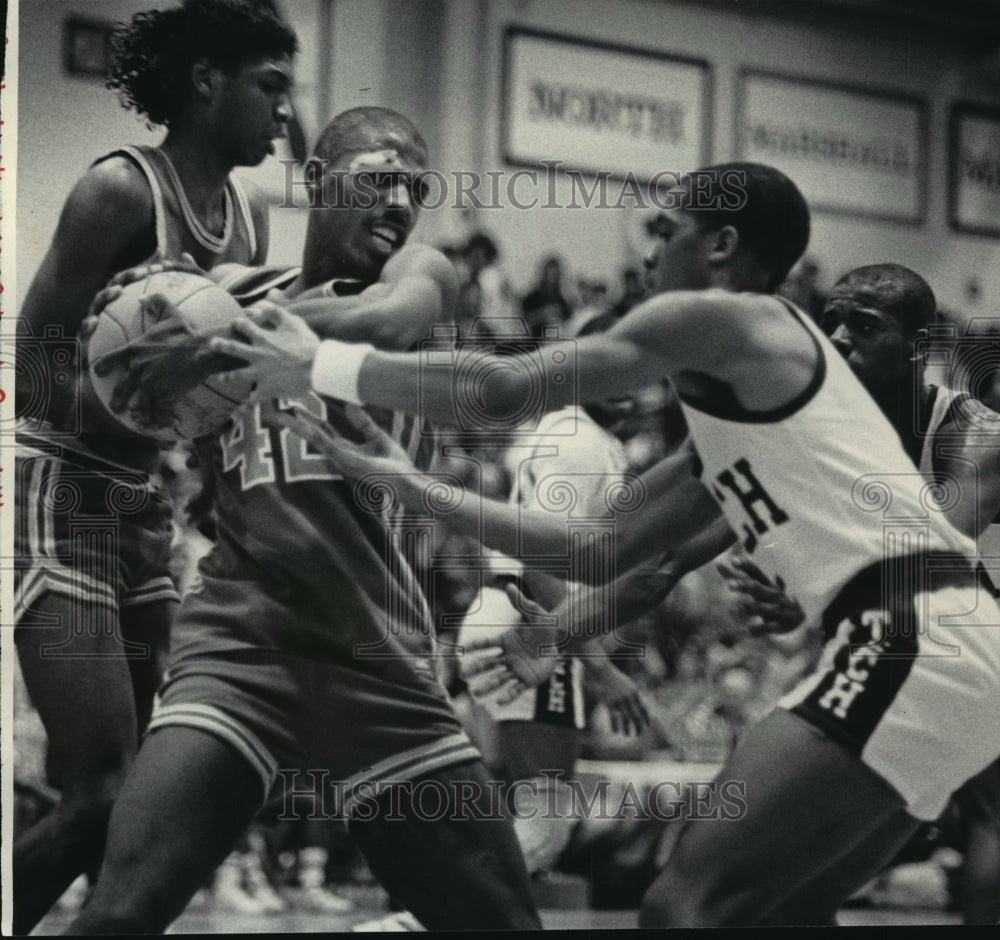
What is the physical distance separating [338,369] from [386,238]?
1.15ft

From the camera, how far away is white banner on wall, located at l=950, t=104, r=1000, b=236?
11.8 feet

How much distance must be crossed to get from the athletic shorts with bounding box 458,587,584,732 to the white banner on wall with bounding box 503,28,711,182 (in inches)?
41.9

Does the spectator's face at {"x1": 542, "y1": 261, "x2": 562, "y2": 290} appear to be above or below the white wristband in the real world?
above

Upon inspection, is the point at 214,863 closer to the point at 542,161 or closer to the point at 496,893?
the point at 496,893

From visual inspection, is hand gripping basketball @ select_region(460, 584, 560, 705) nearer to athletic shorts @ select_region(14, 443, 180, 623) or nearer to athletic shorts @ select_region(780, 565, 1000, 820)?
athletic shorts @ select_region(780, 565, 1000, 820)

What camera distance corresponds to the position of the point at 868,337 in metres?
3.49

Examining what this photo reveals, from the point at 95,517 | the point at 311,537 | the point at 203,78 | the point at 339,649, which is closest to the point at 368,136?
the point at 203,78

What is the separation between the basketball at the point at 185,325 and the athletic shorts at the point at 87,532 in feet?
0.47

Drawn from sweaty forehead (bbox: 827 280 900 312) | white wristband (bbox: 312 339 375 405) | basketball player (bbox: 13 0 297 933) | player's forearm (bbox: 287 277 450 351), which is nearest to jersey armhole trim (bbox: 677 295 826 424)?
sweaty forehead (bbox: 827 280 900 312)

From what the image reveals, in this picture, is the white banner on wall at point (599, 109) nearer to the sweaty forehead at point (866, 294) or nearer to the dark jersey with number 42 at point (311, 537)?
the sweaty forehead at point (866, 294)

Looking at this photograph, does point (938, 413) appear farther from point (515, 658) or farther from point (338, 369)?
point (338, 369)

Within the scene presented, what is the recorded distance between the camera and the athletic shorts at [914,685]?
318 cm

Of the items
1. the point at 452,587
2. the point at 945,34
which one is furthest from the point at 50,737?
the point at 945,34

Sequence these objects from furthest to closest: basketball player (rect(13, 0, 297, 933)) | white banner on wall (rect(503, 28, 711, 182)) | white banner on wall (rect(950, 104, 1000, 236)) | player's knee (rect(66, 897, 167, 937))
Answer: white banner on wall (rect(950, 104, 1000, 236)) → white banner on wall (rect(503, 28, 711, 182)) → basketball player (rect(13, 0, 297, 933)) → player's knee (rect(66, 897, 167, 937))
